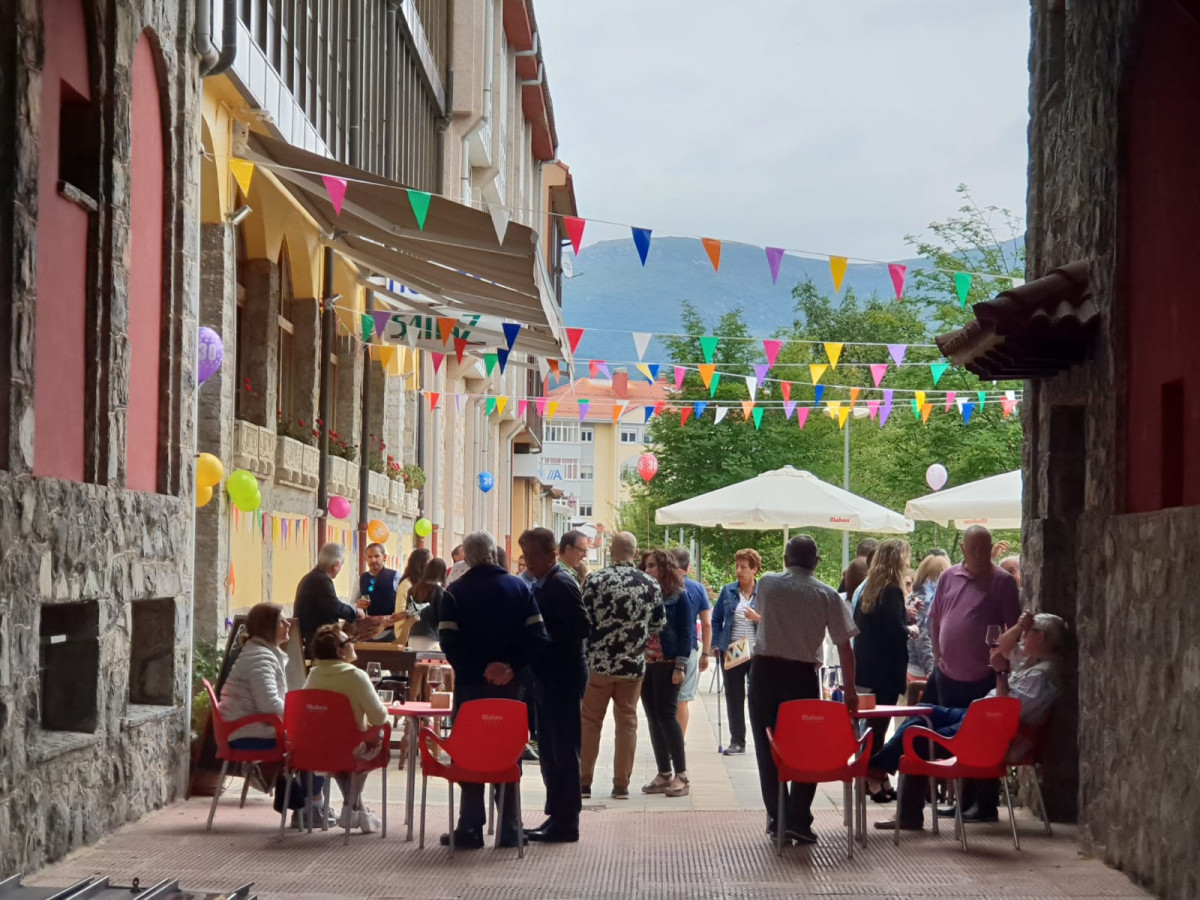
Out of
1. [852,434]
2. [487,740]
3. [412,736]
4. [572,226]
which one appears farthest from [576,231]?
[852,434]

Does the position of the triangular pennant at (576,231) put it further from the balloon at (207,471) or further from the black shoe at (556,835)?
the black shoe at (556,835)

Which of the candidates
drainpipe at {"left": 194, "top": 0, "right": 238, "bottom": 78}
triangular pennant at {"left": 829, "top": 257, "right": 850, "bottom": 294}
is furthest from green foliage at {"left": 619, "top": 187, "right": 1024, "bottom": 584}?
drainpipe at {"left": 194, "top": 0, "right": 238, "bottom": 78}

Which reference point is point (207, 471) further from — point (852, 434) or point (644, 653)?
point (852, 434)

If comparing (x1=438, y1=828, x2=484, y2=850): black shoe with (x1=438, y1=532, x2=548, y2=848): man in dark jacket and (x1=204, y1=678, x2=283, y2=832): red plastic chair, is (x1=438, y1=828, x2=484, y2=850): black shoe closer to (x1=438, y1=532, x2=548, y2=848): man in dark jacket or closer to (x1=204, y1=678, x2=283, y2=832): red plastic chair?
(x1=438, y1=532, x2=548, y2=848): man in dark jacket

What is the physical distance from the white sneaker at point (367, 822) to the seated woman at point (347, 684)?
205 millimetres

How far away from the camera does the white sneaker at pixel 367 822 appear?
9781 millimetres

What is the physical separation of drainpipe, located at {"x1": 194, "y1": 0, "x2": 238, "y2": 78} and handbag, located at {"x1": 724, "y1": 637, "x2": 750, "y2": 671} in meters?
6.46

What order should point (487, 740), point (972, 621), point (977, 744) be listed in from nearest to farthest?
point (487, 740) → point (977, 744) → point (972, 621)

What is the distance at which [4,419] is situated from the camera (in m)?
7.70

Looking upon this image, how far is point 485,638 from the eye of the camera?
929 cm

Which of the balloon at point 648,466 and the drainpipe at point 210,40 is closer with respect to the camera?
the drainpipe at point 210,40

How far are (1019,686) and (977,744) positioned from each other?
78 centimetres

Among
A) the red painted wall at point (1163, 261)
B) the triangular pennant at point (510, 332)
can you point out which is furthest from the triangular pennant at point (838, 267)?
the red painted wall at point (1163, 261)

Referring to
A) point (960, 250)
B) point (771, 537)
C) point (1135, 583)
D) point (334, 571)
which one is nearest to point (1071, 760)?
point (1135, 583)
